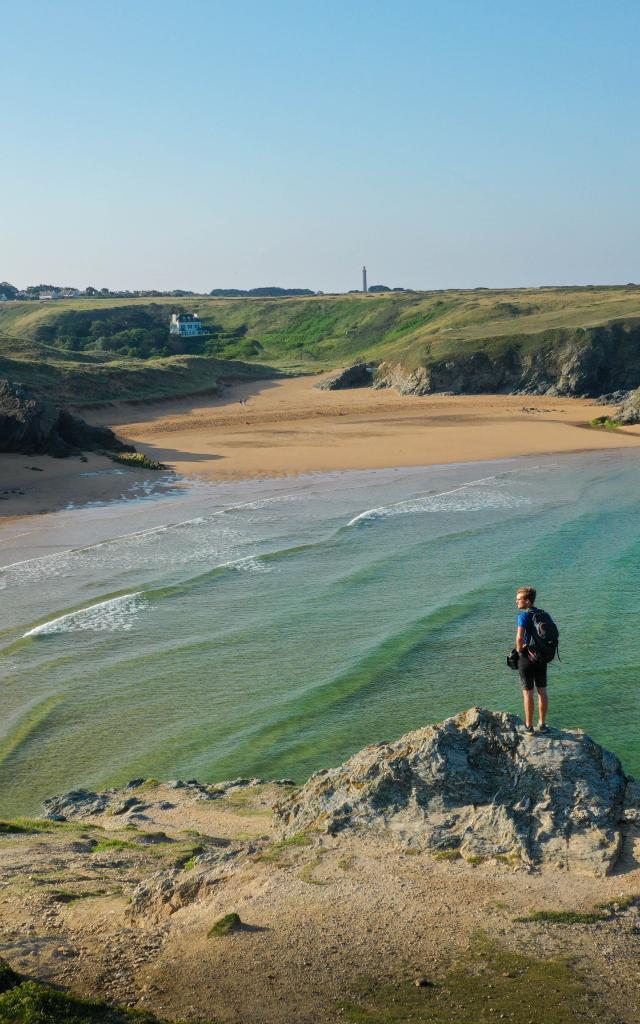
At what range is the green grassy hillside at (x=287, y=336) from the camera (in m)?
66.2

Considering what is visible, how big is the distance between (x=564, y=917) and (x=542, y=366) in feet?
207

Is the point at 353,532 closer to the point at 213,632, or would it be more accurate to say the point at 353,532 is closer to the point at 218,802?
the point at 213,632

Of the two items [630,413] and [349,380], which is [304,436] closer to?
[630,413]

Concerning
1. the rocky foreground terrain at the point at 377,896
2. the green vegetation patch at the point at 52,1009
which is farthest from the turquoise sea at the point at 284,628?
the green vegetation patch at the point at 52,1009

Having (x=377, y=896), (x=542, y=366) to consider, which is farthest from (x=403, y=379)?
(x=377, y=896)

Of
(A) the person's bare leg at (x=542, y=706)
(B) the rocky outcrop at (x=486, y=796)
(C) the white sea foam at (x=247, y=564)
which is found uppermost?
(A) the person's bare leg at (x=542, y=706)

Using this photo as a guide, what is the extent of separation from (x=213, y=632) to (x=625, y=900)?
1260 centimetres

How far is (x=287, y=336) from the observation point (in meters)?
121

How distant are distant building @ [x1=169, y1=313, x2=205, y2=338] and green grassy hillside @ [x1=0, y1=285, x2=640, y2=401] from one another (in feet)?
5.00

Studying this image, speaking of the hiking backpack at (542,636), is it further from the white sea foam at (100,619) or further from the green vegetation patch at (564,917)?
the white sea foam at (100,619)

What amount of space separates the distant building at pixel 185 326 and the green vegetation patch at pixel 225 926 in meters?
105

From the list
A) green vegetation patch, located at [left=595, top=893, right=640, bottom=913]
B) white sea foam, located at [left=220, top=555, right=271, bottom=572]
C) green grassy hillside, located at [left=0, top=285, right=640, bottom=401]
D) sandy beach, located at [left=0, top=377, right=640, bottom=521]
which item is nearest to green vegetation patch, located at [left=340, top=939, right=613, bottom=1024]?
green vegetation patch, located at [left=595, top=893, right=640, bottom=913]

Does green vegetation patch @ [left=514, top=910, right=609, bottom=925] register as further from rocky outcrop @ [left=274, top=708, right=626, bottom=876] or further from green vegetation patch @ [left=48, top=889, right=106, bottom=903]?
green vegetation patch @ [left=48, top=889, right=106, bottom=903]

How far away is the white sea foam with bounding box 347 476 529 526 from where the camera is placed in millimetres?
31938
